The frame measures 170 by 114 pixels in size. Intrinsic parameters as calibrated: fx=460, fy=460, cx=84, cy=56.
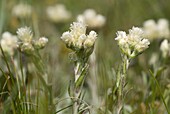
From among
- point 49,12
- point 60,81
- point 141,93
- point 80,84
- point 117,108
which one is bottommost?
point 117,108

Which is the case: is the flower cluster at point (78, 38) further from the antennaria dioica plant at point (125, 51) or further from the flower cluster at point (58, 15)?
the flower cluster at point (58, 15)

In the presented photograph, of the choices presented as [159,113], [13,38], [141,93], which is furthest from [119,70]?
[13,38]

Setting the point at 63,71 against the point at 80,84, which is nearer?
the point at 80,84

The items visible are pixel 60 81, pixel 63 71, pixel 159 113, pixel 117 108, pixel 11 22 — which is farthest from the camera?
pixel 11 22

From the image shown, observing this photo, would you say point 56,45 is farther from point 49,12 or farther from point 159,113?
point 159,113

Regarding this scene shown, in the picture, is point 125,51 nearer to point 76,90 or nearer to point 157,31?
point 76,90

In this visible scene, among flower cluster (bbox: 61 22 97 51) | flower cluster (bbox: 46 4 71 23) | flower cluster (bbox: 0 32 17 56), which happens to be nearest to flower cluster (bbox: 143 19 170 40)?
flower cluster (bbox: 46 4 71 23)

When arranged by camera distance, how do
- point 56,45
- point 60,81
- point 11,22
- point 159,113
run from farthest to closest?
1. point 11,22
2. point 56,45
3. point 60,81
4. point 159,113

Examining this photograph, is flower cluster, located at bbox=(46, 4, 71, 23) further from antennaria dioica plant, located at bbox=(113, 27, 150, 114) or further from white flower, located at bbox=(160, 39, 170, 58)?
antennaria dioica plant, located at bbox=(113, 27, 150, 114)
